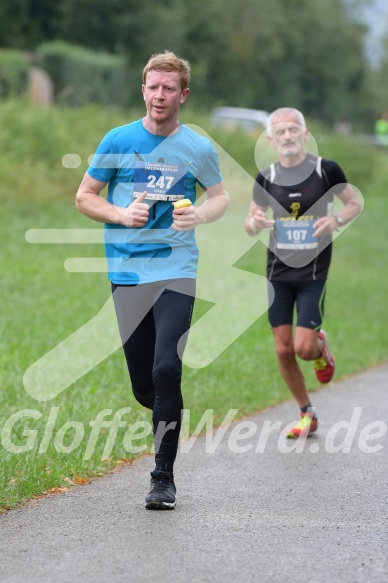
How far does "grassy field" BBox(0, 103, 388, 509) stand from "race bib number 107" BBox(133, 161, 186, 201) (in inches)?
68.2

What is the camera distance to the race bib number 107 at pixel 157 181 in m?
6.35

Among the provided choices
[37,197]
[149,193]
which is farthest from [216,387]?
[37,197]

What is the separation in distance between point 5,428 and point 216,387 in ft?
9.97

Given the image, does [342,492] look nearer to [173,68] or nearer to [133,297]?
[133,297]

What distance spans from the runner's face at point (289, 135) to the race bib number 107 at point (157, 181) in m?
2.08

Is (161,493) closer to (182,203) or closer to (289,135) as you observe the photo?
(182,203)

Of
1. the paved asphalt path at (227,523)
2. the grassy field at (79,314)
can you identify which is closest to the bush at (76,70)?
the grassy field at (79,314)

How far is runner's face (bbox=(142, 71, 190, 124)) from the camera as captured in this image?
6.33 m

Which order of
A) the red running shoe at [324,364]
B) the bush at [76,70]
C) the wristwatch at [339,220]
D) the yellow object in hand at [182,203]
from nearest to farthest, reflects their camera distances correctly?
the yellow object in hand at [182,203]
the wristwatch at [339,220]
the red running shoe at [324,364]
the bush at [76,70]

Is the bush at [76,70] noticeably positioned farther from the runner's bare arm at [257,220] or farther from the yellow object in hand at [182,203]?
the yellow object in hand at [182,203]

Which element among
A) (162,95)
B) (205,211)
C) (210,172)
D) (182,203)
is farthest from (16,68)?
(182,203)

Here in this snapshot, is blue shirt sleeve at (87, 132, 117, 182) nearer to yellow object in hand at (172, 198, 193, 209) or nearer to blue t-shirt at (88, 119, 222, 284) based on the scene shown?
blue t-shirt at (88, 119, 222, 284)

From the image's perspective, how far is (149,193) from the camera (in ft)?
20.8

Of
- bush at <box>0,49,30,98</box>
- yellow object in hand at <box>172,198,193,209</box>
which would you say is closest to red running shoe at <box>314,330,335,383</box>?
yellow object in hand at <box>172,198,193,209</box>
